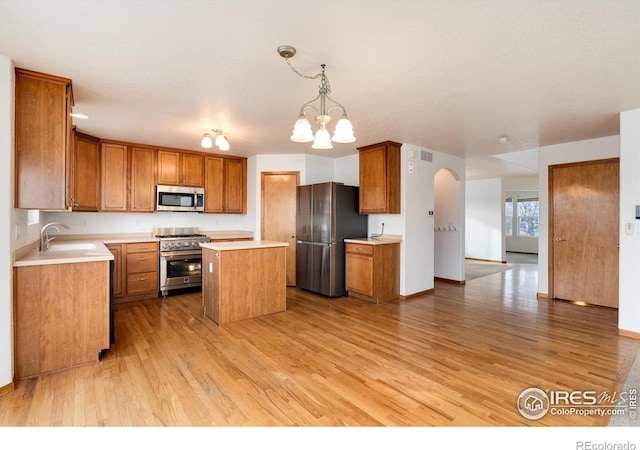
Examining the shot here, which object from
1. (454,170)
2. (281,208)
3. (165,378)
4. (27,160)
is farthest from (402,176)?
(27,160)

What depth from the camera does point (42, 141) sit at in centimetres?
258

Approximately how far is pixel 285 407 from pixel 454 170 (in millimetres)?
5153

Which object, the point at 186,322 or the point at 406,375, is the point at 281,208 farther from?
the point at 406,375

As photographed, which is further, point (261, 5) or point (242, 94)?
point (242, 94)

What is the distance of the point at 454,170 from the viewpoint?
19.4ft

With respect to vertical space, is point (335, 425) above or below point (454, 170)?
below

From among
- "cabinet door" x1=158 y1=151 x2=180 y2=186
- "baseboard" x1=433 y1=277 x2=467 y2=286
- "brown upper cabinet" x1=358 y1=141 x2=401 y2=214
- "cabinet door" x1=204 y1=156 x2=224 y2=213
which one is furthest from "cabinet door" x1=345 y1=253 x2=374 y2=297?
"cabinet door" x1=158 y1=151 x2=180 y2=186

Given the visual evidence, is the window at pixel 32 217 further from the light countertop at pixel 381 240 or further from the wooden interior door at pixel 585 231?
the wooden interior door at pixel 585 231

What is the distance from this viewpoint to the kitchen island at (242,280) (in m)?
3.71

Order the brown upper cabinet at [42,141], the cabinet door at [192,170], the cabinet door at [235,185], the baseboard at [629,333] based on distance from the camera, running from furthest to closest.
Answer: the cabinet door at [235,185]
the cabinet door at [192,170]
the baseboard at [629,333]
the brown upper cabinet at [42,141]

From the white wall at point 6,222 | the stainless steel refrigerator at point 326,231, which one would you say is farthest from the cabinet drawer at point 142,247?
the white wall at point 6,222

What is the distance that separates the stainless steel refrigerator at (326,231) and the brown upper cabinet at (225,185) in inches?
54.1
